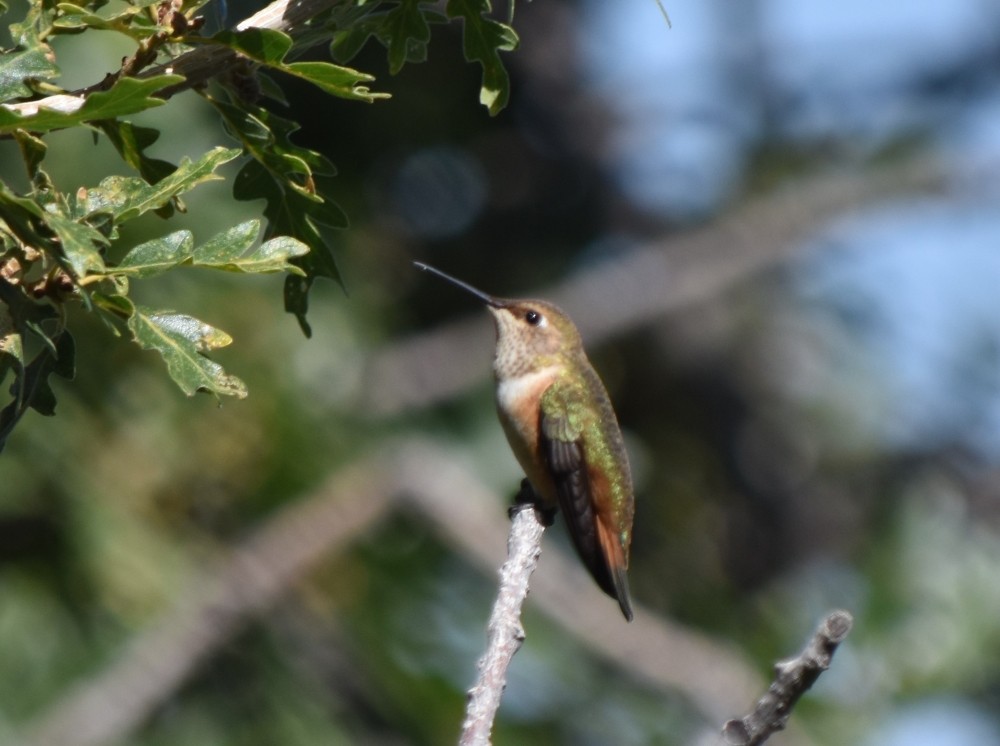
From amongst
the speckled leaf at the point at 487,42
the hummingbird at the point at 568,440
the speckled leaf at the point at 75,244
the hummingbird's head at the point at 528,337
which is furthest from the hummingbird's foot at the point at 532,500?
the speckled leaf at the point at 75,244

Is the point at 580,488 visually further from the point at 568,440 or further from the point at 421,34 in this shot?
the point at 421,34

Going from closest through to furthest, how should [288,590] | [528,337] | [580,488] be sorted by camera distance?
[580,488], [528,337], [288,590]

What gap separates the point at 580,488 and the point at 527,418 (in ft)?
0.92

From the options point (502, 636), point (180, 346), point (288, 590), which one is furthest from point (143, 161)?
point (288, 590)

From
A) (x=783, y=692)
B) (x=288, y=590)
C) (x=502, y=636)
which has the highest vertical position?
(x=783, y=692)

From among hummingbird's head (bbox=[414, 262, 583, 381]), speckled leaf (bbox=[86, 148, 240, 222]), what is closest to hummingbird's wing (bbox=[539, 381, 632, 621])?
hummingbird's head (bbox=[414, 262, 583, 381])

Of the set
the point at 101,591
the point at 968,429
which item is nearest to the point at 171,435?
the point at 101,591

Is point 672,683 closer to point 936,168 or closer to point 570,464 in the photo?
point 570,464

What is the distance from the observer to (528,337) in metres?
5.21

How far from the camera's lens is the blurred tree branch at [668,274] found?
31.5 ft

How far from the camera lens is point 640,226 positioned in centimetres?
1181

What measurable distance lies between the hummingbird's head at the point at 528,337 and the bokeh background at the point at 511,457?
8.42ft

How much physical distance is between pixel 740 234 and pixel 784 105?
68.9 inches

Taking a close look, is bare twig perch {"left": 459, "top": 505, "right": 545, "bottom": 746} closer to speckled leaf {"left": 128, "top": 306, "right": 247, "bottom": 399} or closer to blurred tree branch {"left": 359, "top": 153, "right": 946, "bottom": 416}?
speckled leaf {"left": 128, "top": 306, "right": 247, "bottom": 399}
